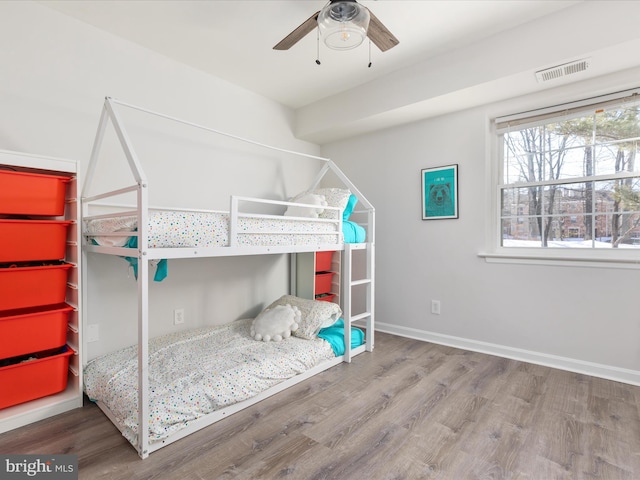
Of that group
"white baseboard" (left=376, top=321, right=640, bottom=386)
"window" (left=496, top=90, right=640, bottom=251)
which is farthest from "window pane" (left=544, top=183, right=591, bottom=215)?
"white baseboard" (left=376, top=321, right=640, bottom=386)

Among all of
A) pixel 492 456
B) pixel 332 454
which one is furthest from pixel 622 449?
pixel 332 454

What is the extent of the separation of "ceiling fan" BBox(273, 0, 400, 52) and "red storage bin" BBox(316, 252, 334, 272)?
200cm

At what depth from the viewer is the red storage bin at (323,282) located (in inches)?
136

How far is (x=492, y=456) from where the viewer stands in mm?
1545

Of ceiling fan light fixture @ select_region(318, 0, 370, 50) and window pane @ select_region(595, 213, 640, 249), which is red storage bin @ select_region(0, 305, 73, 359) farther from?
window pane @ select_region(595, 213, 640, 249)

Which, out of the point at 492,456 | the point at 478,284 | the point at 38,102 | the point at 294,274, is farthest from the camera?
the point at 294,274

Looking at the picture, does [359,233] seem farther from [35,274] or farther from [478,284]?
[35,274]

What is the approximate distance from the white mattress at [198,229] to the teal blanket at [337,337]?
86 cm

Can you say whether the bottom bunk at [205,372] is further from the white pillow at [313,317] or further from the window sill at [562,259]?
the window sill at [562,259]

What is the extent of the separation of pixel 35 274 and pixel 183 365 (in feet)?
3.06

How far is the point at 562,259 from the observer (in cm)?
253

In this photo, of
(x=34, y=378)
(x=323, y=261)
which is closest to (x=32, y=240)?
(x=34, y=378)

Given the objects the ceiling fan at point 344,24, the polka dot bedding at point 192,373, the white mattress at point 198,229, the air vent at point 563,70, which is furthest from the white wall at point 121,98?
the air vent at point 563,70

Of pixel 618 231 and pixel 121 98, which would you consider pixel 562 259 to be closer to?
pixel 618 231
